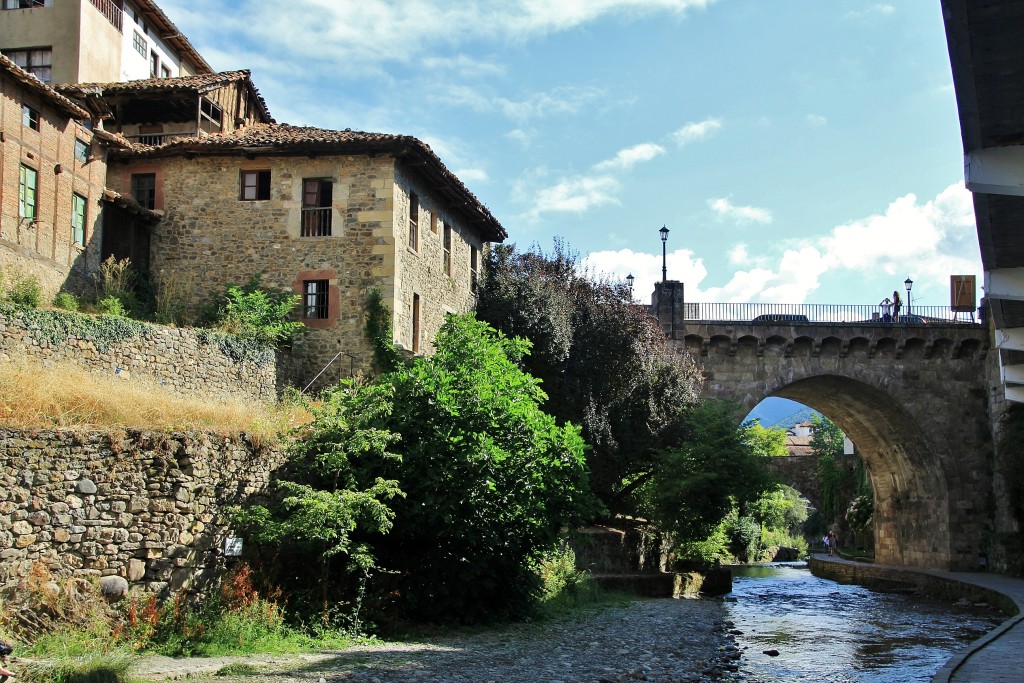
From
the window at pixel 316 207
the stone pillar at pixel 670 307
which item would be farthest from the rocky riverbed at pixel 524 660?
the stone pillar at pixel 670 307

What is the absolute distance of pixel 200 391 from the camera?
2059 centimetres

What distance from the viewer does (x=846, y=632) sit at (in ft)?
72.9

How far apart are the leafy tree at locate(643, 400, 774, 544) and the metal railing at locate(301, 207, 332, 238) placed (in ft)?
37.7

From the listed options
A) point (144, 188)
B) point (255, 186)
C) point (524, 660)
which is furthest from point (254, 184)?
point (524, 660)

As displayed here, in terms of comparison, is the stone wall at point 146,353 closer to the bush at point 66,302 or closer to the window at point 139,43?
the bush at point 66,302

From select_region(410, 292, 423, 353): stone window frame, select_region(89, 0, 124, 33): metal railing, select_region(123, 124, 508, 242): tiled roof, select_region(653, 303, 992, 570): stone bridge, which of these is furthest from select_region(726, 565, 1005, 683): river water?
select_region(89, 0, 124, 33): metal railing

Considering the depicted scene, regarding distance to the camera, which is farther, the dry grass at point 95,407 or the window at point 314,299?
the window at point 314,299

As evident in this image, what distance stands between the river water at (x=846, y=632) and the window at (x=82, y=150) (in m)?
17.7

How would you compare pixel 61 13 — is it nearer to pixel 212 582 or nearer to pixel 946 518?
pixel 212 582

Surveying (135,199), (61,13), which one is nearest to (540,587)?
(135,199)

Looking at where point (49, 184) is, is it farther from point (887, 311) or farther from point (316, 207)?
point (887, 311)

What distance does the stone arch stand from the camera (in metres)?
39.0

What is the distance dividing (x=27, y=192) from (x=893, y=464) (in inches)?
1357

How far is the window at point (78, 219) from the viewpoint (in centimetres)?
2292
